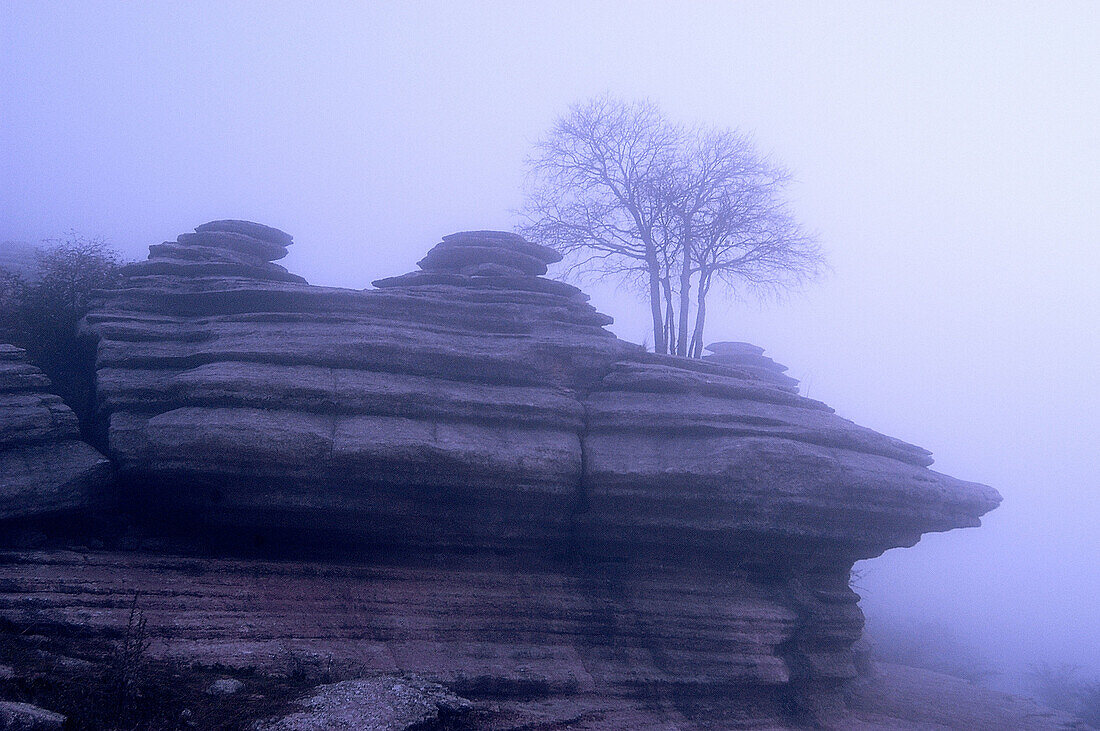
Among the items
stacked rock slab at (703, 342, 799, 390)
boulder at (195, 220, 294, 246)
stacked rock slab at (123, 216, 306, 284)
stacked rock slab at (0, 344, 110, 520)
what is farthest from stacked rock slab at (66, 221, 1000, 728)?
stacked rock slab at (703, 342, 799, 390)

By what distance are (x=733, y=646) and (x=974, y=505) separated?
21.5 feet

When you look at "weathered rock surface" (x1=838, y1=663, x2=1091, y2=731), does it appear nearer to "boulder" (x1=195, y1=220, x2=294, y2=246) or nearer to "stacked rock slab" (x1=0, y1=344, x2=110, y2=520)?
"stacked rock slab" (x1=0, y1=344, x2=110, y2=520)

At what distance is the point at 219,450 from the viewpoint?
11453 millimetres

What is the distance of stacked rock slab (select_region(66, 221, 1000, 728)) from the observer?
11711 millimetres

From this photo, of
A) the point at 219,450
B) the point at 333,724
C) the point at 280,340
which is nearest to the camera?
the point at 333,724

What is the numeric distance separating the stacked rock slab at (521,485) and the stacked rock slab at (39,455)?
557mm

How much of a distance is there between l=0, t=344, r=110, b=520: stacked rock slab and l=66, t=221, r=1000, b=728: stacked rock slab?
0.56 m

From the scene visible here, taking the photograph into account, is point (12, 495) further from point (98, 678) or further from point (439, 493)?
point (439, 493)

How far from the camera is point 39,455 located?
11445 mm

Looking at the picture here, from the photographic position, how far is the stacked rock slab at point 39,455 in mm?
10805

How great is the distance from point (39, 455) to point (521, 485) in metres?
7.77

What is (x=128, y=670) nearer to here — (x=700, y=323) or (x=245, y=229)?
(x=245, y=229)

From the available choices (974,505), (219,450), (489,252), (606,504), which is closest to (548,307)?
(489,252)

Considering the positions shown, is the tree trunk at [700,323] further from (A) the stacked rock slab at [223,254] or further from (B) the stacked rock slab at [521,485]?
(A) the stacked rock slab at [223,254]
